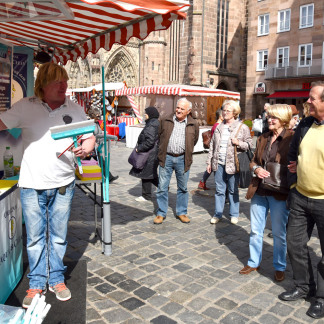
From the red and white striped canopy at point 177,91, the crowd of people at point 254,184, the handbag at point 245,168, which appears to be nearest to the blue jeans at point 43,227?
the crowd of people at point 254,184

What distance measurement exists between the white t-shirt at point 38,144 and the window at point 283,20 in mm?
30951

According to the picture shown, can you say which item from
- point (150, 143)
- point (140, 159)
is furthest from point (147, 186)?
point (150, 143)

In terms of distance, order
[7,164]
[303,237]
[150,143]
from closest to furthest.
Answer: [303,237], [7,164], [150,143]

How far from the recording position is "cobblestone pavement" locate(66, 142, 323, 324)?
3035mm

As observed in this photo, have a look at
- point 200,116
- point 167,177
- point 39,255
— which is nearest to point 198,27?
point 200,116

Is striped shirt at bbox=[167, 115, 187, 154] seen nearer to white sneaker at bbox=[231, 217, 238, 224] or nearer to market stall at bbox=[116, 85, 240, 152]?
white sneaker at bbox=[231, 217, 238, 224]

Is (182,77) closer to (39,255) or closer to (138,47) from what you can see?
(138,47)

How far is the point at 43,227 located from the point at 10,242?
40 centimetres

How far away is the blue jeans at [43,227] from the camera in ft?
9.77

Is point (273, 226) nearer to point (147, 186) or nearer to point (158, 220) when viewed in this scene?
point (158, 220)

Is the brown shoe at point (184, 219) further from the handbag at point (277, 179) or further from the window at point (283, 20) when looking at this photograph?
the window at point (283, 20)

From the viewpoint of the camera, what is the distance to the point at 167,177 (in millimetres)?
5355

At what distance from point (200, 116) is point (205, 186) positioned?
9057mm

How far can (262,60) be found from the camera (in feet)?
106
